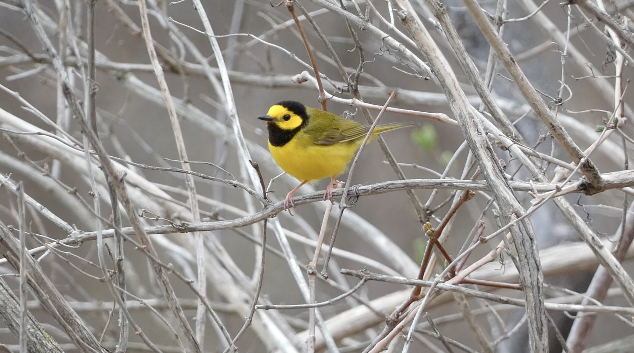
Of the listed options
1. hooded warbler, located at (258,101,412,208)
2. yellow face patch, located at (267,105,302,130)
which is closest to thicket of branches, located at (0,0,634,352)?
hooded warbler, located at (258,101,412,208)

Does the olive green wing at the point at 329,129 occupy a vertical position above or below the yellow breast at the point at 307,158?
above

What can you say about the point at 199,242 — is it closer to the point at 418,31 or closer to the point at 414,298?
the point at 414,298

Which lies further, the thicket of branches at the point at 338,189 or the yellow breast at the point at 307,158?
the yellow breast at the point at 307,158

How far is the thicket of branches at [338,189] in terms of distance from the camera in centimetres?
183

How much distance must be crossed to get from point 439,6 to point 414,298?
3.34ft

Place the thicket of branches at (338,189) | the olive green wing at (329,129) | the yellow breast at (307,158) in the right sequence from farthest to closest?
the olive green wing at (329,129), the yellow breast at (307,158), the thicket of branches at (338,189)

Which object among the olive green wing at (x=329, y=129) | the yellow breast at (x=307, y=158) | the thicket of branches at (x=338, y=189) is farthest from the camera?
the olive green wing at (x=329, y=129)

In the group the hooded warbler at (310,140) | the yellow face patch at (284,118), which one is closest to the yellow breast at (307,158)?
the hooded warbler at (310,140)

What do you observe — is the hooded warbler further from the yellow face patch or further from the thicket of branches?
the thicket of branches

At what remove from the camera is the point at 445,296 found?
144 inches

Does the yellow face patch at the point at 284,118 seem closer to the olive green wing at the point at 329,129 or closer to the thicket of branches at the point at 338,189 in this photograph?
the olive green wing at the point at 329,129

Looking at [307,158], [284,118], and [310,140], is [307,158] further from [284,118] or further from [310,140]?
[284,118]

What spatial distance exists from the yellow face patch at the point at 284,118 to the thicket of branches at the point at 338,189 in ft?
1.17

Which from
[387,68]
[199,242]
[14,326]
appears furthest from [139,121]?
[14,326]
